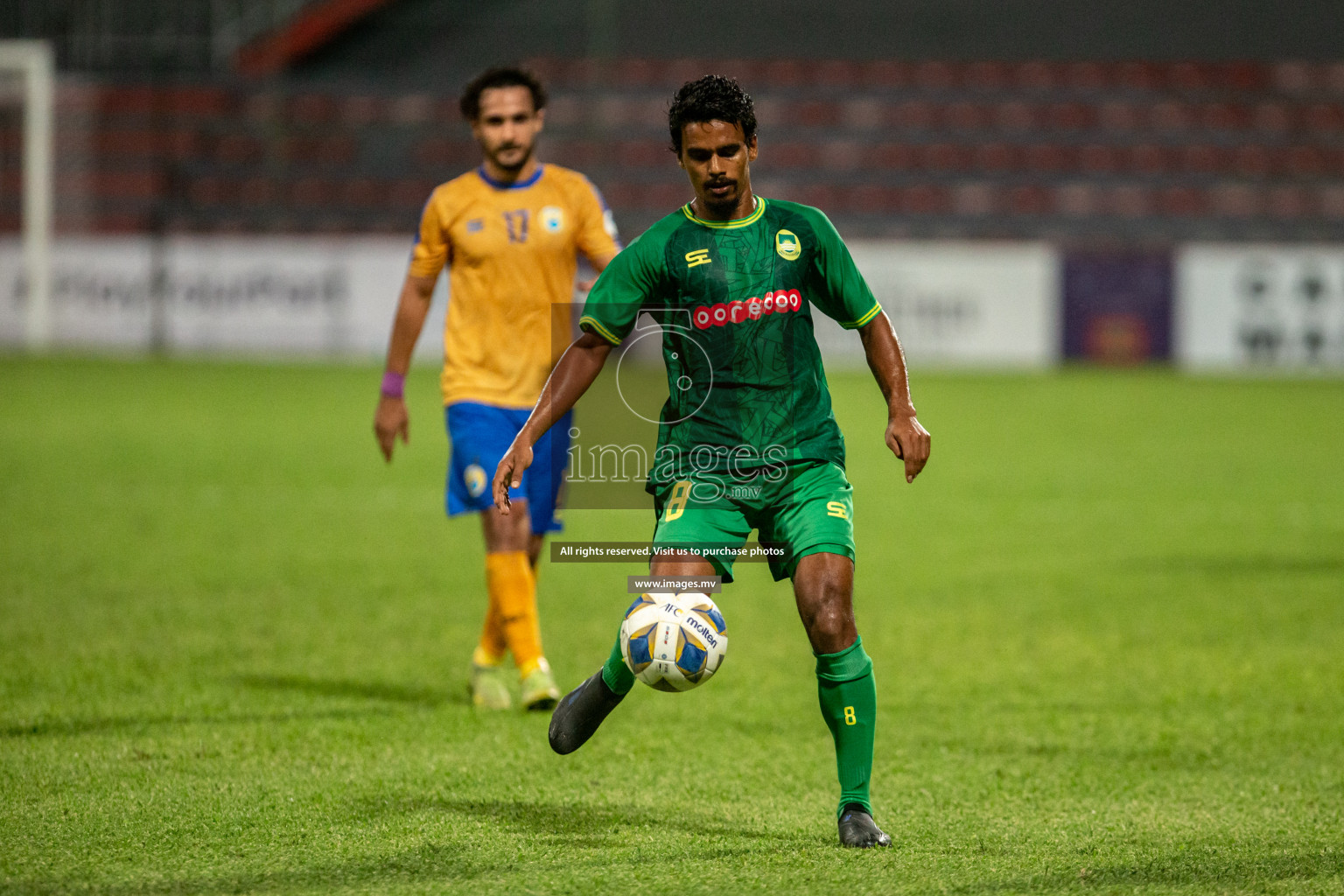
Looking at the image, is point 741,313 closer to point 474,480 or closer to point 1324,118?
point 474,480

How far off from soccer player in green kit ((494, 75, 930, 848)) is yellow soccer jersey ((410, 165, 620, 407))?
1.70m

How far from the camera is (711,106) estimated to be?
415 cm

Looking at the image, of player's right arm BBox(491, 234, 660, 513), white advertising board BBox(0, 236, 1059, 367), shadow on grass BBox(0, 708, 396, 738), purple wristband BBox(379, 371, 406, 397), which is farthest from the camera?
white advertising board BBox(0, 236, 1059, 367)

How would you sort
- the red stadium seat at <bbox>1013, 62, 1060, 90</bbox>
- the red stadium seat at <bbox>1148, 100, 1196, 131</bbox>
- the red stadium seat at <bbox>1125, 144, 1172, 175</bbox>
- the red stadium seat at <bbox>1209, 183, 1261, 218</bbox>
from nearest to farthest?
the red stadium seat at <bbox>1209, 183, 1261, 218</bbox> < the red stadium seat at <bbox>1125, 144, 1172, 175</bbox> < the red stadium seat at <bbox>1148, 100, 1196, 131</bbox> < the red stadium seat at <bbox>1013, 62, 1060, 90</bbox>

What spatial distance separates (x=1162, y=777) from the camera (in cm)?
502

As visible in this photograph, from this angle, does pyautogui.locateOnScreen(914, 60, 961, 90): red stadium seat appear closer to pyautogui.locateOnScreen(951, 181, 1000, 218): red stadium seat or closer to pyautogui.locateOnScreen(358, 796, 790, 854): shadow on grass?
pyautogui.locateOnScreen(951, 181, 1000, 218): red stadium seat

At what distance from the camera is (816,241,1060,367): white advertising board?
78.6ft

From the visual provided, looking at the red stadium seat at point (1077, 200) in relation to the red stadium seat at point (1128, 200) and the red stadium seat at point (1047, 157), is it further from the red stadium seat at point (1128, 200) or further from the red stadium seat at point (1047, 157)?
the red stadium seat at point (1047, 157)

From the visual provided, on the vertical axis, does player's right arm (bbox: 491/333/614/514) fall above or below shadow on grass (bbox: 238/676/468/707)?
above

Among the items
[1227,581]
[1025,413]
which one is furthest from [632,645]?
[1025,413]

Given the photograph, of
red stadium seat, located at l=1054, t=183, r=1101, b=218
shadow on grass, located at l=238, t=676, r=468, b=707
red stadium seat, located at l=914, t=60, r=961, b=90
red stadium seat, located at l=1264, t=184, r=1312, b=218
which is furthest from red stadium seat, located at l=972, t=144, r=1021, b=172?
shadow on grass, located at l=238, t=676, r=468, b=707

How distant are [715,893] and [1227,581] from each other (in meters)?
5.72

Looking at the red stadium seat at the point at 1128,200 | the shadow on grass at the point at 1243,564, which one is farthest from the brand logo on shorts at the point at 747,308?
the red stadium seat at the point at 1128,200

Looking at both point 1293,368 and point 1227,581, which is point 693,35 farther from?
point 1227,581
